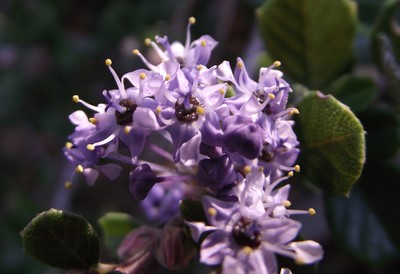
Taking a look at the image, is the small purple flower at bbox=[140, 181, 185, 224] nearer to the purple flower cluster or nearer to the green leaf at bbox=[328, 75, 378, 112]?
the purple flower cluster

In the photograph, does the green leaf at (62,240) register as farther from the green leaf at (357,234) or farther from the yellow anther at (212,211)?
the green leaf at (357,234)

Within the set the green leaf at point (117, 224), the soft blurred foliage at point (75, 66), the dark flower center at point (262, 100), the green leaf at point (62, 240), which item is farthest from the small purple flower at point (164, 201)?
the soft blurred foliage at point (75, 66)

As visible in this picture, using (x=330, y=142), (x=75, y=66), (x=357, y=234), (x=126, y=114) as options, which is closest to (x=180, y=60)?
(x=126, y=114)

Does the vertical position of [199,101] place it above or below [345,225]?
above

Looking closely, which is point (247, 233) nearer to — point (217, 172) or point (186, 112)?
point (217, 172)

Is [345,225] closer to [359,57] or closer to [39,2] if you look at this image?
[359,57]

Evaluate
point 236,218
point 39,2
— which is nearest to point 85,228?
point 236,218
